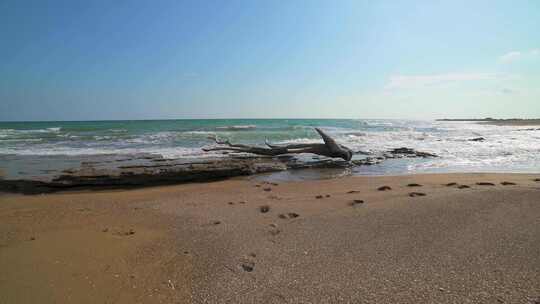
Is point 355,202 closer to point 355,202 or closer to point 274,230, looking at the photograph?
point 355,202

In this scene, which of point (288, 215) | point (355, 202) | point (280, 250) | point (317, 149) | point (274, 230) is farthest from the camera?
point (317, 149)

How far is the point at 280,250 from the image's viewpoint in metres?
2.85

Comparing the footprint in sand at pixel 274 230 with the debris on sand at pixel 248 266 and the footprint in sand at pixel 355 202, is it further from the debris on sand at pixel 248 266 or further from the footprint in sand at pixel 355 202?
the footprint in sand at pixel 355 202

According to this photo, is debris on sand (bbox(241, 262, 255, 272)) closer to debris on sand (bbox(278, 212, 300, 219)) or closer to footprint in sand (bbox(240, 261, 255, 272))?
footprint in sand (bbox(240, 261, 255, 272))

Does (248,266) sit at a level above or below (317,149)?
below

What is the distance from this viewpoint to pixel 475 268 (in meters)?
2.37

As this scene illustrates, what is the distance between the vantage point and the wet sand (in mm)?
Result: 2127

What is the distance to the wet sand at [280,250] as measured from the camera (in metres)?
2.13

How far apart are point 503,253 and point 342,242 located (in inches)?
55.0

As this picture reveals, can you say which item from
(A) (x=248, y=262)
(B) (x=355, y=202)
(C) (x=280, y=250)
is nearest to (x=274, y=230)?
(C) (x=280, y=250)

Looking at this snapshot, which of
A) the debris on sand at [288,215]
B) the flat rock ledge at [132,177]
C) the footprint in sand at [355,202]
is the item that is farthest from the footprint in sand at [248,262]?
the flat rock ledge at [132,177]

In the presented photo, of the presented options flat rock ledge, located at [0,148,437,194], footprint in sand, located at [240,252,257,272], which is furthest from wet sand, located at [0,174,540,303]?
flat rock ledge, located at [0,148,437,194]

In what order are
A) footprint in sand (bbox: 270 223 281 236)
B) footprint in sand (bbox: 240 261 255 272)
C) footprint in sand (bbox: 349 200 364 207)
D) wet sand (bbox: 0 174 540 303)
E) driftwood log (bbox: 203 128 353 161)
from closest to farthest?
wet sand (bbox: 0 174 540 303) < footprint in sand (bbox: 240 261 255 272) < footprint in sand (bbox: 270 223 281 236) < footprint in sand (bbox: 349 200 364 207) < driftwood log (bbox: 203 128 353 161)

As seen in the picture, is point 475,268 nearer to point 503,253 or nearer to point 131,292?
point 503,253
